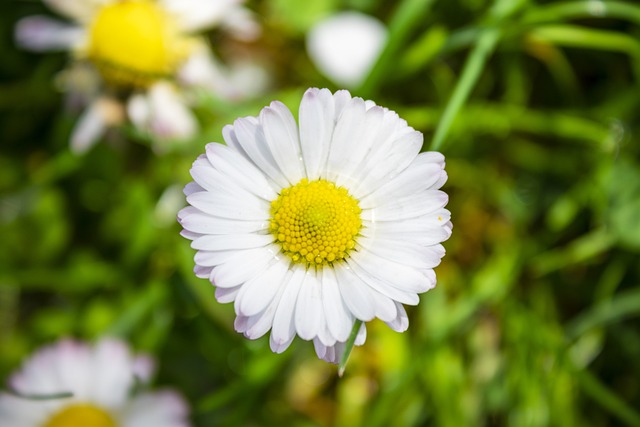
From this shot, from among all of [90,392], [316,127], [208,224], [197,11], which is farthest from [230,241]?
[197,11]

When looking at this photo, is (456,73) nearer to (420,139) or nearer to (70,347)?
(420,139)

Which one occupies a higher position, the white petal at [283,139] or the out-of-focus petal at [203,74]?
the white petal at [283,139]

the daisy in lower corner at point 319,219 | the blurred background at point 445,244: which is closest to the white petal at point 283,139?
the daisy in lower corner at point 319,219

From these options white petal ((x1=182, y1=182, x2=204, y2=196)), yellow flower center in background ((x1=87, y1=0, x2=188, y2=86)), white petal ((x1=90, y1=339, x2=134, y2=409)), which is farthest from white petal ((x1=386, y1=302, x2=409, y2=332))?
yellow flower center in background ((x1=87, y1=0, x2=188, y2=86))

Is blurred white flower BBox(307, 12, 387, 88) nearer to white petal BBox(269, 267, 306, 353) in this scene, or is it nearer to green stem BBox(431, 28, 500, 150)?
green stem BBox(431, 28, 500, 150)

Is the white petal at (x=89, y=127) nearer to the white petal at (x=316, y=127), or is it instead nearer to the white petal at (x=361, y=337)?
the white petal at (x=316, y=127)

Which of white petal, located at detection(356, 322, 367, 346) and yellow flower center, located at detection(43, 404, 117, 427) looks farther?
yellow flower center, located at detection(43, 404, 117, 427)

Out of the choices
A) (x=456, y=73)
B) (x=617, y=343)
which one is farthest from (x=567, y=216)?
(x=456, y=73)
